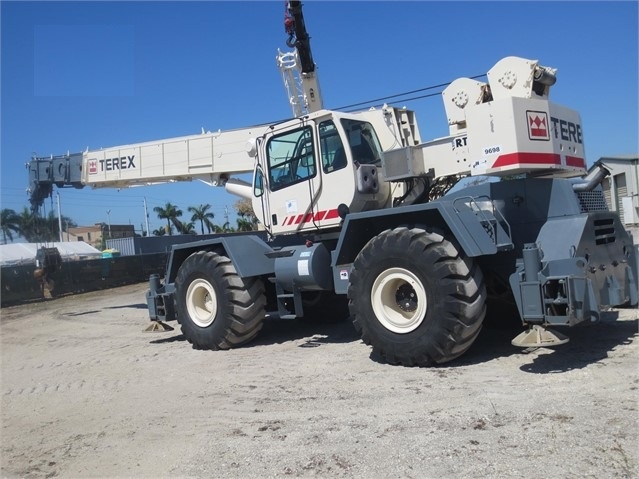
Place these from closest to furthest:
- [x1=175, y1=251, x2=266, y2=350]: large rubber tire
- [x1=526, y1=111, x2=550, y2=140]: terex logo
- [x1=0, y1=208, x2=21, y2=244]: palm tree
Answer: [x1=526, y1=111, x2=550, y2=140]: terex logo
[x1=175, y1=251, x2=266, y2=350]: large rubber tire
[x1=0, y1=208, x2=21, y2=244]: palm tree

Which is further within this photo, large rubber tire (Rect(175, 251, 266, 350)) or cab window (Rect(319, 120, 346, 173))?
large rubber tire (Rect(175, 251, 266, 350))

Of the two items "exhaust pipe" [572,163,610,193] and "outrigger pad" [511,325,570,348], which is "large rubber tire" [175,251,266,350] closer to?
"outrigger pad" [511,325,570,348]

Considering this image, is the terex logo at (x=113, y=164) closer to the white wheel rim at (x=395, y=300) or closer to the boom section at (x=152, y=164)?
the boom section at (x=152, y=164)

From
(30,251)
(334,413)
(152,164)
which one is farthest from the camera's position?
(30,251)

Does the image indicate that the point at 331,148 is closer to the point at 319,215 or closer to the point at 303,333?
the point at 319,215

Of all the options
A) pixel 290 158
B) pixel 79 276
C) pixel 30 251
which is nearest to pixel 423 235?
pixel 290 158

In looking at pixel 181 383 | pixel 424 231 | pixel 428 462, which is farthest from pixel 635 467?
pixel 181 383

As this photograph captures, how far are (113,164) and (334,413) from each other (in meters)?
9.75

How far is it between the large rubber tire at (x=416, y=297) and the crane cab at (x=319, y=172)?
128cm

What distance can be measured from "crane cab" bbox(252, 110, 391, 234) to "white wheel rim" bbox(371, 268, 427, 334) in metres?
1.50

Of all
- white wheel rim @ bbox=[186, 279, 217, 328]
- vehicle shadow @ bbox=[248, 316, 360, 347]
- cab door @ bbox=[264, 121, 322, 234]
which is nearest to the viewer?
cab door @ bbox=[264, 121, 322, 234]

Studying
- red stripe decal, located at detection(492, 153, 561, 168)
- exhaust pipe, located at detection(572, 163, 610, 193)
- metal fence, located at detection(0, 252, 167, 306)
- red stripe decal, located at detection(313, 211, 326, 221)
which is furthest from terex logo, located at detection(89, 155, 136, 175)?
metal fence, located at detection(0, 252, 167, 306)

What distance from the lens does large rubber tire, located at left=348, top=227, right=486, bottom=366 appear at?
584cm

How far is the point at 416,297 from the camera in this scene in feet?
21.1
